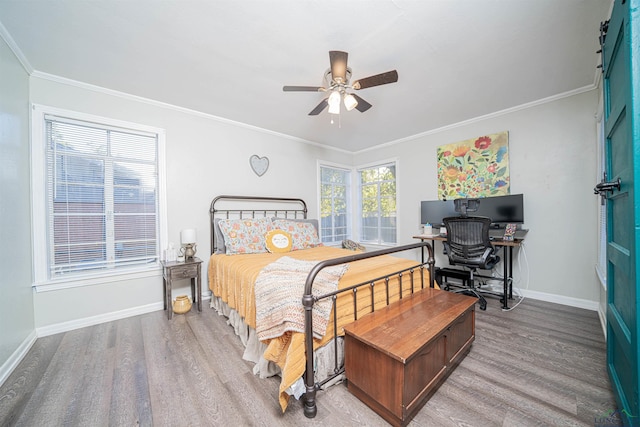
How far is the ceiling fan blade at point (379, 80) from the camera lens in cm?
188

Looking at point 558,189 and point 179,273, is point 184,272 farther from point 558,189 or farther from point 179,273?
point 558,189

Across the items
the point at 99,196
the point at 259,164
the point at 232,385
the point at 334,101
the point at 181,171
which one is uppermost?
the point at 334,101

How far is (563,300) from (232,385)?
3.92 meters

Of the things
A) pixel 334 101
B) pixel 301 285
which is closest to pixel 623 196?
pixel 301 285

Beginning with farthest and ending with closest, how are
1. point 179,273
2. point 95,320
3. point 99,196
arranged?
point 179,273
point 99,196
point 95,320

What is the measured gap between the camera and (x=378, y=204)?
5.13m

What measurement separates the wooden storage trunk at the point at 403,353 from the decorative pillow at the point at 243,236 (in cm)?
191

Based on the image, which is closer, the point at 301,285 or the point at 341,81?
the point at 301,285

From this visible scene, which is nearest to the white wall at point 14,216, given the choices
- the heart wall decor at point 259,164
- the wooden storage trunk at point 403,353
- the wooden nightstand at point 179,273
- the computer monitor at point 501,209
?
the wooden nightstand at point 179,273

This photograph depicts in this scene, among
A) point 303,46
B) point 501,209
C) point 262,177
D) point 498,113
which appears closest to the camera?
point 303,46

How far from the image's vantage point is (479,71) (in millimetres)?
2424

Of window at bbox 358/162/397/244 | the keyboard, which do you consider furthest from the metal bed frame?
window at bbox 358/162/397/244

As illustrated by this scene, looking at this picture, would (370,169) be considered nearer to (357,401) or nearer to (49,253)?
(357,401)

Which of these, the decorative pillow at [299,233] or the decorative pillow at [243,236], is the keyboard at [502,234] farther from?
the decorative pillow at [243,236]
